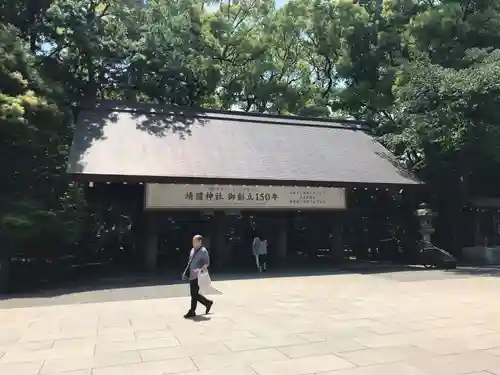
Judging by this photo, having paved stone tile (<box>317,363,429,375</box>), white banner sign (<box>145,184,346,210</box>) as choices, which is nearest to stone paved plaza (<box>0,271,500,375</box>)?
paved stone tile (<box>317,363,429,375</box>)

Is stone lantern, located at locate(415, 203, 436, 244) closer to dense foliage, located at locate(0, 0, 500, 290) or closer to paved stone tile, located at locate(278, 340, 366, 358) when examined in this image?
dense foliage, located at locate(0, 0, 500, 290)

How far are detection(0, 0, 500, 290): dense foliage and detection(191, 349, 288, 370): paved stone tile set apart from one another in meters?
8.39

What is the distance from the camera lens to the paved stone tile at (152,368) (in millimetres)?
5047

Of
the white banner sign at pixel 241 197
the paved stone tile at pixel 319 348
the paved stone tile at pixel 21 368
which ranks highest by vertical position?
the white banner sign at pixel 241 197

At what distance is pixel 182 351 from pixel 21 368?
6.31ft

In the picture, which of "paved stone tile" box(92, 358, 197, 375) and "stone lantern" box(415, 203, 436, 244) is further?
"stone lantern" box(415, 203, 436, 244)

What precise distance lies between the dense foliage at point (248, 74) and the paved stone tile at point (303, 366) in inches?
360

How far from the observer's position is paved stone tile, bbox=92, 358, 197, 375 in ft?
16.6

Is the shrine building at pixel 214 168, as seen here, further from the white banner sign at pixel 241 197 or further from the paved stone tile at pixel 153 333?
the paved stone tile at pixel 153 333

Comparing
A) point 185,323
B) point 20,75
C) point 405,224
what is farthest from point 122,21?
point 185,323

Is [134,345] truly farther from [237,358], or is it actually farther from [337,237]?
[337,237]

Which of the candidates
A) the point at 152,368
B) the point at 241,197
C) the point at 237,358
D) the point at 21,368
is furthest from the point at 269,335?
the point at 241,197

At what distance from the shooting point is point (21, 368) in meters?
5.30

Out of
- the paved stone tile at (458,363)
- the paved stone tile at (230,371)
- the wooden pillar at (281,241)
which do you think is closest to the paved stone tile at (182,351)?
the paved stone tile at (230,371)
